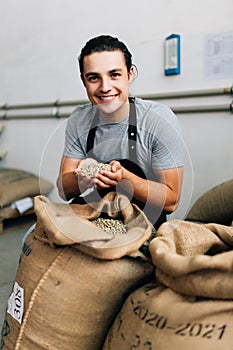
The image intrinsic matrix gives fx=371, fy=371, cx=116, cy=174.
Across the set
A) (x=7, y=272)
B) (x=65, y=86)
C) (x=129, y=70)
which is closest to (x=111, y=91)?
(x=129, y=70)

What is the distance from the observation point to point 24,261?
876 mm

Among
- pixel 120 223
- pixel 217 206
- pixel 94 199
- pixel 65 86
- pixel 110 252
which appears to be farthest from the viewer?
pixel 65 86

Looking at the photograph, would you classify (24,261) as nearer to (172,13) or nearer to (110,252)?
(110,252)

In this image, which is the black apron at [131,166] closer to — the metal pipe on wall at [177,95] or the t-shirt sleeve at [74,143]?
the t-shirt sleeve at [74,143]

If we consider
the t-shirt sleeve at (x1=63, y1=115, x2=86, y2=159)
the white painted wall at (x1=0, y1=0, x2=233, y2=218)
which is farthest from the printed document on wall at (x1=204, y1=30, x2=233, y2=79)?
the t-shirt sleeve at (x1=63, y1=115, x2=86, y2=159)

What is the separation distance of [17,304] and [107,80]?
60cm

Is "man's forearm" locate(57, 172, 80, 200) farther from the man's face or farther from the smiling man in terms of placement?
the man's face

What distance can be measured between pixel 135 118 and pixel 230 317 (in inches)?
24.1

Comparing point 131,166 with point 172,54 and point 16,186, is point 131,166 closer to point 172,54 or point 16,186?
point 172,54

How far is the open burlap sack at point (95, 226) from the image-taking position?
74cm

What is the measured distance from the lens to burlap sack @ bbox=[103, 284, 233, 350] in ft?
2.01

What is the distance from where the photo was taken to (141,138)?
1034mm

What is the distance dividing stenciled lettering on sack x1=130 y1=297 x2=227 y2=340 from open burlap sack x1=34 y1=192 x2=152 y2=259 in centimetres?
13

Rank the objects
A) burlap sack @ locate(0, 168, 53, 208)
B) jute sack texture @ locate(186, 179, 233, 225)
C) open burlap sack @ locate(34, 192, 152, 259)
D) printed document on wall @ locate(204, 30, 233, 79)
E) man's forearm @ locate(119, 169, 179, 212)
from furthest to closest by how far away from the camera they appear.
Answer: burlap sack @ locate(0, 168, 53, 208) → printed document on wall @ locate(204, 30, 233, 79) → jute sack texture @ locate(186, 179, 233, 225) → man's forearm @ locate(119, 169, 179, 212) → open burlap sack @ locate(34, 192, 152, 259)
